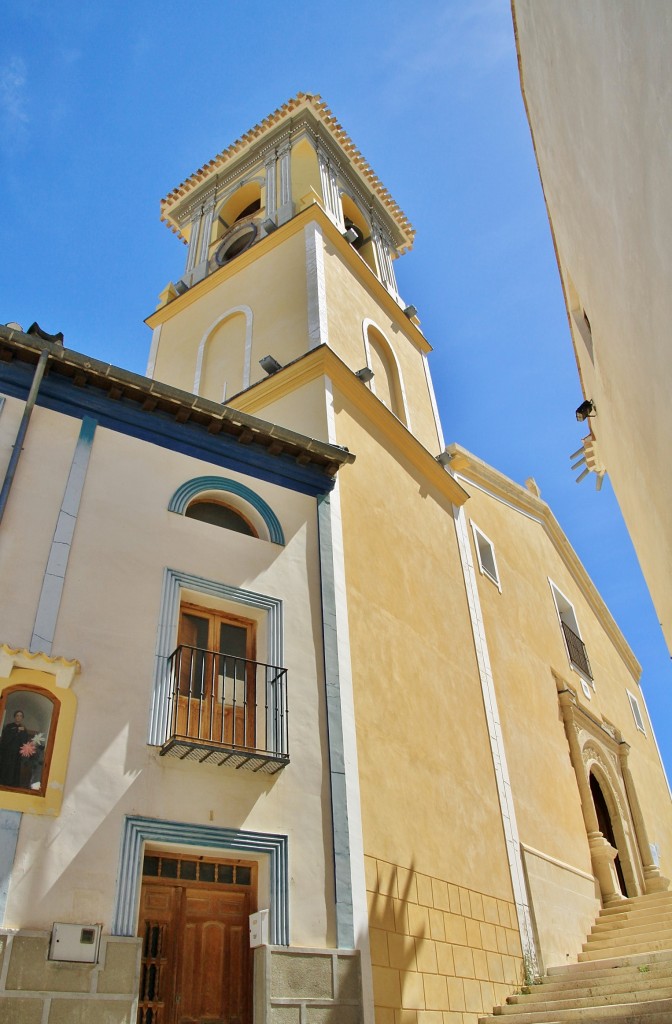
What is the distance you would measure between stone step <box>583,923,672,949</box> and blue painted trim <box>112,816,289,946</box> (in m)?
6.29

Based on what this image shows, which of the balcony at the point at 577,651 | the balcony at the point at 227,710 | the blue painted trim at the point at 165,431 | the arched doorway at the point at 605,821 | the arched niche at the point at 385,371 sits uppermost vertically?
the arched niche at the point at 385,371

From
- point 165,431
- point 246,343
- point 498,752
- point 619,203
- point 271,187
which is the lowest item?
point 498,752

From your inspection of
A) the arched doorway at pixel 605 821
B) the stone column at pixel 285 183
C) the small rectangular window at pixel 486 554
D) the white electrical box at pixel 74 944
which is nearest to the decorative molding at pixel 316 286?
the stone column at pixel 285 183

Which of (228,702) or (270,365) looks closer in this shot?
(228,702)

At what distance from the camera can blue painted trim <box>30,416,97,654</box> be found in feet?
21.9

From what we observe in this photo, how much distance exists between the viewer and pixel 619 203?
512 cm

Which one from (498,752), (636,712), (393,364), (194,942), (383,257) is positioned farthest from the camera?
(636,712)

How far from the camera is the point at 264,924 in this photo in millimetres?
6480

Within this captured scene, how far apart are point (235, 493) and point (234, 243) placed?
943cm

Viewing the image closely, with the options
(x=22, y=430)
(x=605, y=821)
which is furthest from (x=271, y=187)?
(x=605, y=821)

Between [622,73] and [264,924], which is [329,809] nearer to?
[264,924]

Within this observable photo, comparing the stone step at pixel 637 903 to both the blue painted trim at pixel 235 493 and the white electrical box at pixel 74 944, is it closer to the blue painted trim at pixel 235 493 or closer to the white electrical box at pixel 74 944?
the blue painted trim at pixel 235 493

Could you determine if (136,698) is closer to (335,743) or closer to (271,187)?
(335,743)

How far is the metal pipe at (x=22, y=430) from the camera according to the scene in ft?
23.5
